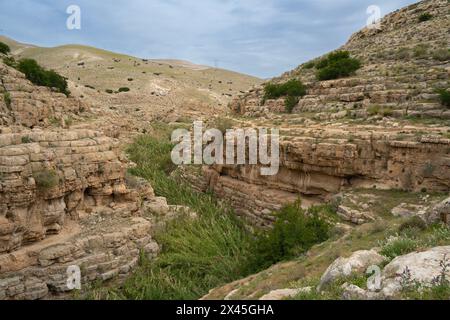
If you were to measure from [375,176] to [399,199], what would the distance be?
3.85 ft

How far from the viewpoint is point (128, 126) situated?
22984 mm

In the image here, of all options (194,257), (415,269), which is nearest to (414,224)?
(415,269)

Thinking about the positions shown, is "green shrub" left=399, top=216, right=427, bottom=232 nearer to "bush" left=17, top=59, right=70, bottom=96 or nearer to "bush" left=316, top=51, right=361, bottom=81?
"bush" left=316, top=51, right=361, bottom=81

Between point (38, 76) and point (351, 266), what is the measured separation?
754 inches

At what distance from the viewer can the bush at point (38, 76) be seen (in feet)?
59.6

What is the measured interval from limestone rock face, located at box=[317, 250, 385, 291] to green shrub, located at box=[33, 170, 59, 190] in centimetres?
614

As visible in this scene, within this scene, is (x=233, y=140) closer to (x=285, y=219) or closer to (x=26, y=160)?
(x=285, y=219)

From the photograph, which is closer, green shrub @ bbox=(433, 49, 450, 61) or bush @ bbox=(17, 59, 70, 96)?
green shrub @ bbox=(433, 49, 450, 61)

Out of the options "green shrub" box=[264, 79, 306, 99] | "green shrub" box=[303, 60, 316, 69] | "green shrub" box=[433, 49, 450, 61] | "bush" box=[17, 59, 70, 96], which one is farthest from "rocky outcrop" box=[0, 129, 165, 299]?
"green shrub" box=[303, 60, 316, 69]

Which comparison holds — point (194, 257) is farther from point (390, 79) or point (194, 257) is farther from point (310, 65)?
point (310, 65)

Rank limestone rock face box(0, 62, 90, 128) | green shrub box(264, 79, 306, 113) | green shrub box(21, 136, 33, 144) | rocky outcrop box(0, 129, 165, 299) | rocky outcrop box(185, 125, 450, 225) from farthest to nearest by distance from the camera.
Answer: green shrub box(264, 79, 306, 113) < limestone rock face box(0, 62, 90, 128) < rocky outcrop box(185, 125, 450, 225) < green shrub box(21, 136, 33, 144) < rocky outcrop box(0, 129, 165, 299)

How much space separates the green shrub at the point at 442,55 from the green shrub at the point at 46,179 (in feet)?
53.0

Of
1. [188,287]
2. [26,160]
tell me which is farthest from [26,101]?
[188,287]

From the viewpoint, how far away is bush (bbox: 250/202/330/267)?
8047 mm
